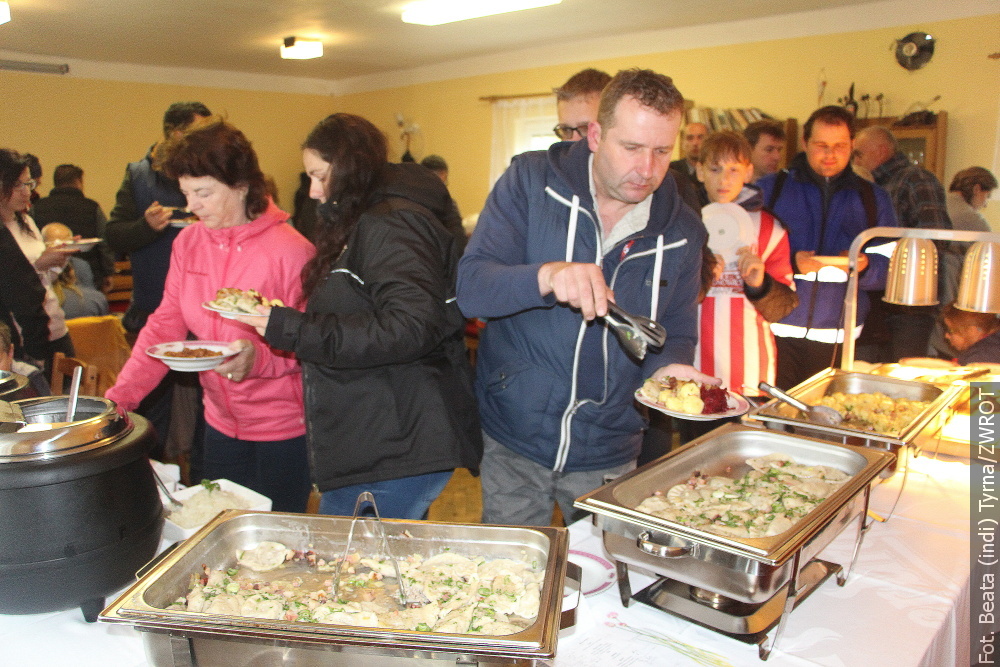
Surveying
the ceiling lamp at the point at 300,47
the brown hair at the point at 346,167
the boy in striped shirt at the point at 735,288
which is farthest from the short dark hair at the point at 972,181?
the ceiling lamp at the point at 300,47

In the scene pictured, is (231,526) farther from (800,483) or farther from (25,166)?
(25,166)

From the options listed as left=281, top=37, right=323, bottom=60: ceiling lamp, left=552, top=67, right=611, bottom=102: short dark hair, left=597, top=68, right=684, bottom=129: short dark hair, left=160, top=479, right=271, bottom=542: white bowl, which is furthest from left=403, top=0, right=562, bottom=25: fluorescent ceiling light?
left=160, top=479, right=271, bottom=542: white bowl

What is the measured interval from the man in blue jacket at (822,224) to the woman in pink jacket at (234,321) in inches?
73.4

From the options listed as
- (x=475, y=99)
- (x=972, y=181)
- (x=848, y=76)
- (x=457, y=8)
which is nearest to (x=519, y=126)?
(x=475, y=99)

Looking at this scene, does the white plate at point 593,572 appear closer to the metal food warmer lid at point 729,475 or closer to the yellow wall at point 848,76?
the metal food warmer lid at point 729,475

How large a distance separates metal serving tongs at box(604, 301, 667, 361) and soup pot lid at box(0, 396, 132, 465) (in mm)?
829

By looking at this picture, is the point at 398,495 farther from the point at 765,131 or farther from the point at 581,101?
the point at 765,131

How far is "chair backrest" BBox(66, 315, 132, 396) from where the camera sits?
3201mm

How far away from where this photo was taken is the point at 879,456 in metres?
1.41

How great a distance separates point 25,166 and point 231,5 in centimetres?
276

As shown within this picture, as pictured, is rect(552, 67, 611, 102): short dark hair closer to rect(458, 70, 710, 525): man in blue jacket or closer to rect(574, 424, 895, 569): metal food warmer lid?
rect(458, 70, 710, 525): man in blue jacket

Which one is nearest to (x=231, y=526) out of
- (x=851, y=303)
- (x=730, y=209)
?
(x=851, y=303)

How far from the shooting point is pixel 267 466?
77.9 inches

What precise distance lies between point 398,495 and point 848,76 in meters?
4.51
